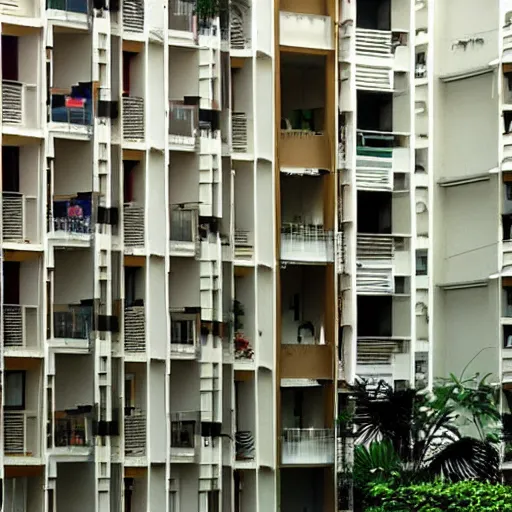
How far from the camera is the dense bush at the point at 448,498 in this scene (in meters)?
29.1

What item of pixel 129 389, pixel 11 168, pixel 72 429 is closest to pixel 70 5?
pixel 11 168

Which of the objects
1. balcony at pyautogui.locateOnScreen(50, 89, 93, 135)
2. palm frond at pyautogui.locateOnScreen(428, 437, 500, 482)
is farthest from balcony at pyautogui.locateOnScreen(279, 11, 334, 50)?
palm frond at pyautogui.locateOnScreen(428, 437, 500, 482)

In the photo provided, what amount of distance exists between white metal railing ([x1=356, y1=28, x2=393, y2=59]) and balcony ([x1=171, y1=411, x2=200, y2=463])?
6.27m

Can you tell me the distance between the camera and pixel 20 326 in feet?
92.3

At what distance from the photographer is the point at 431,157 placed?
33.2 m

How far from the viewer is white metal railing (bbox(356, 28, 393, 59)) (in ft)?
106

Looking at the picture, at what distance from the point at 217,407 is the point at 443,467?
376 cm

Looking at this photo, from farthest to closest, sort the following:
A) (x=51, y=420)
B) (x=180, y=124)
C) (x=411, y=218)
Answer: (x=411, y=218) → (x=180, y=124) → (x=51, y=420)

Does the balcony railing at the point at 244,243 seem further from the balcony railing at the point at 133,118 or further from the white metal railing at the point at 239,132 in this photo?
the balcony railing at the point at 133,118

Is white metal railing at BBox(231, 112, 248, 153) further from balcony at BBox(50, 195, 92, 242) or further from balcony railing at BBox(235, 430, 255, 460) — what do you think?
balcony railing at BBox(235, 430, 255, 460)

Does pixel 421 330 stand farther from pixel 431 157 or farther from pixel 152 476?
pixel 152 476

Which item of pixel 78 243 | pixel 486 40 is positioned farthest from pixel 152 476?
pixel 486 40

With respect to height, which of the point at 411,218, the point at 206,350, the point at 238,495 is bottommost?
the point at 238,495

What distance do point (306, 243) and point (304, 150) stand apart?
1.36 metres
